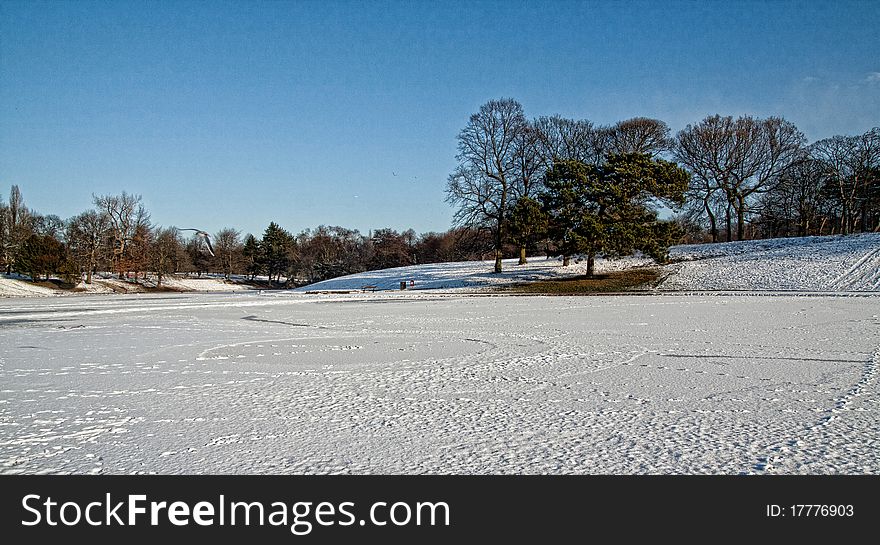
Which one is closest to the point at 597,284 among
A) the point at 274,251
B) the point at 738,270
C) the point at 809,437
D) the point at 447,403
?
the point at 738,270

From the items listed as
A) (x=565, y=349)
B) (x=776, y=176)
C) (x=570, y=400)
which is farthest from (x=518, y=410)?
(x=776, y=176)

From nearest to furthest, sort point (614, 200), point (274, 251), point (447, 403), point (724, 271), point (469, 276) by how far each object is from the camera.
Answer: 1. point (447, 403)
2. point (614, 200)
3. point (724, 271)
4. point (469, 276)
5. point (274, 251)

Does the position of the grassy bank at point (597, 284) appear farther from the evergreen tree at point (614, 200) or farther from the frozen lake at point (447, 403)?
the frozen lake at point (447, 403)

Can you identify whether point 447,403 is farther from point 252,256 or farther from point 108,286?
point 252,256

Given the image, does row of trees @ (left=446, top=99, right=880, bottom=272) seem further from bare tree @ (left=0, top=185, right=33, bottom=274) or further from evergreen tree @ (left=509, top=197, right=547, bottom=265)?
bare tree @ (left=0, top=185, right=33, bottom=274)

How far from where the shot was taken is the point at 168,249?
202ft

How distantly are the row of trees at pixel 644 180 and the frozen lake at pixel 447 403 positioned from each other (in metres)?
23.2

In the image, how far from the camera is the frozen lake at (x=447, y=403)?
12.7ft

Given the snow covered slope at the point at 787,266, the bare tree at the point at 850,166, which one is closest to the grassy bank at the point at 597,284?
the snow covered slope at the point at 787,266

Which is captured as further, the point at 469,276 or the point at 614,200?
the point at 469,276

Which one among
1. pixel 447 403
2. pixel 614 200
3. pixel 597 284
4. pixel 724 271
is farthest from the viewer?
pixel 724 271

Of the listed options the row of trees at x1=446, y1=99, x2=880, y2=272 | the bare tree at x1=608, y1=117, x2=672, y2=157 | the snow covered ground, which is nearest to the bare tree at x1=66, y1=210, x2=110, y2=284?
the snow covered ground

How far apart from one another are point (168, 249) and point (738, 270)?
5630cm
